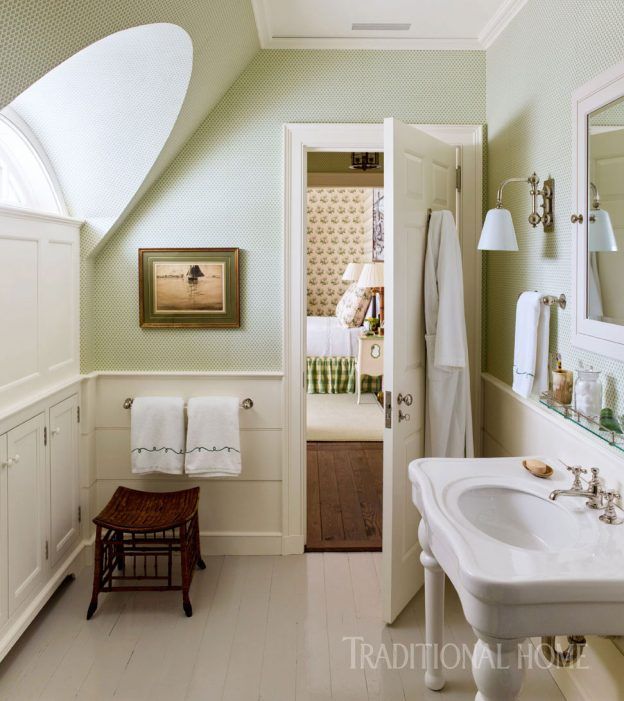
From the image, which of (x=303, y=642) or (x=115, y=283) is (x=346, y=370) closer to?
(x=115, y=283)

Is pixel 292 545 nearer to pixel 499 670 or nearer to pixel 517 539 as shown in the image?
pixel 517 539

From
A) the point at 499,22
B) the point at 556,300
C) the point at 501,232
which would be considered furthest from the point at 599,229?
the point at 499,22

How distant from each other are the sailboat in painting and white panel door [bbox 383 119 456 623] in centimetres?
106

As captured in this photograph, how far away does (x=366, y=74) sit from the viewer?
3.14m

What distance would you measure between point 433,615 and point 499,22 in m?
2.46

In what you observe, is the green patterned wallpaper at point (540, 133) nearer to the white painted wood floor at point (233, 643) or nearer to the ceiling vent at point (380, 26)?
the ceiling vent at point (380, 26)

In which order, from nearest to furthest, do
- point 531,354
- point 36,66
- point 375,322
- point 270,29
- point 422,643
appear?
point 36,66 → point 531,354 → point 422,643 → point 270,29 → point 375,322

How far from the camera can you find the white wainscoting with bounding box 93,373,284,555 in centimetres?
323

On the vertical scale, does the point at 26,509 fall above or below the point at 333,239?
below

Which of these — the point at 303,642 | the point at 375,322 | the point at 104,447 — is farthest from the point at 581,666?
the point at 375,322

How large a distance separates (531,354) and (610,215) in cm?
63

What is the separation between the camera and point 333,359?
6.86 m

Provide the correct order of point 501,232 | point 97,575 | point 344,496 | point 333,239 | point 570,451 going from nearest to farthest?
1. point 570,451
2. point 501,232
3. point 97,575
4. point 344,496
5. point 333,239

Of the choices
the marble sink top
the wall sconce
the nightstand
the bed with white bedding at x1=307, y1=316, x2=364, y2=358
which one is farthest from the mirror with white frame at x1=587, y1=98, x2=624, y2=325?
the bed with white bedding at x1=307, y1=316, x2=364, y2=358
